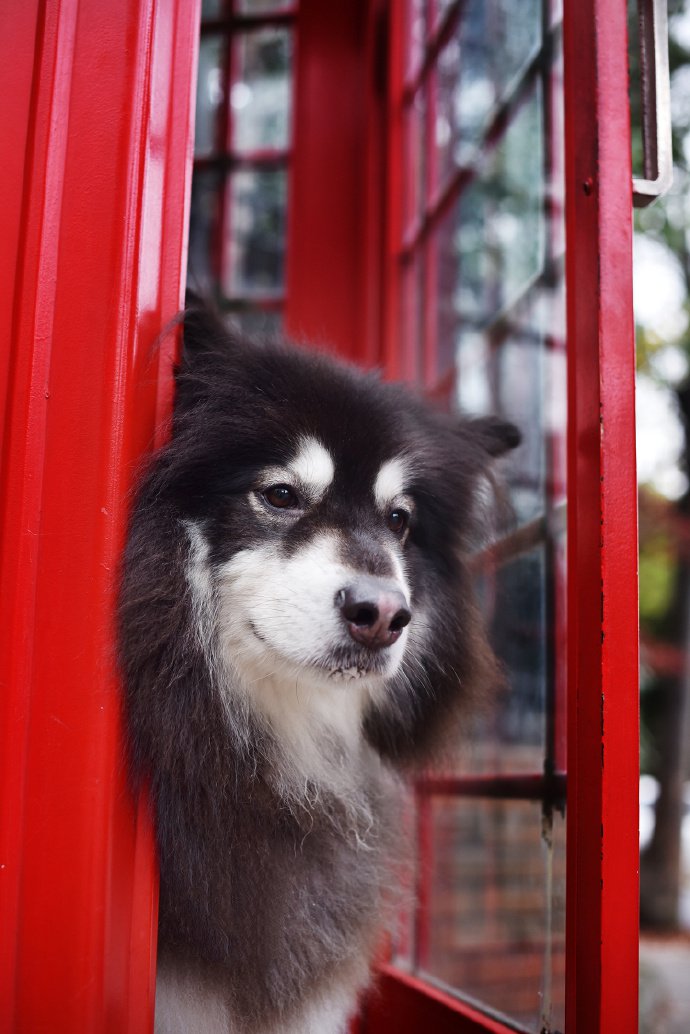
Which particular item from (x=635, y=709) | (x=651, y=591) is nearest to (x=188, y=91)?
(x=635, y=709)

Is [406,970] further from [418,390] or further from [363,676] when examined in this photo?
[418,390]

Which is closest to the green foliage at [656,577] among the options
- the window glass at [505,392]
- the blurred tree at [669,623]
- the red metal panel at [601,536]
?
the blurred tree at [669,623]

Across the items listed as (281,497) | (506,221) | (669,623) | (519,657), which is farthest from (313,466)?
(669,623)

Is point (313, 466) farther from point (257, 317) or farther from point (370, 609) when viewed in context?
point (257, 317)

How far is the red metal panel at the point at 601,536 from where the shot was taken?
1.24m

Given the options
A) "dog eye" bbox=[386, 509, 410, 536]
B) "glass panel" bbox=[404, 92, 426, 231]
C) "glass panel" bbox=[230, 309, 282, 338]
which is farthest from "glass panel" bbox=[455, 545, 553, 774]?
"glass panel" bbox=[230, 309, 282, 338]

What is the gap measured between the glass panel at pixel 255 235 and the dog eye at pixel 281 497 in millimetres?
1726

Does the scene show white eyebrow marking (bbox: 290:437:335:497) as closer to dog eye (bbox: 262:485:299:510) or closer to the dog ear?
dog eye (bbox: 262:485:299:510)

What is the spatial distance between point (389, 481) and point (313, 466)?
0.57 ft

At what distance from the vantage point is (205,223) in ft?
10.2

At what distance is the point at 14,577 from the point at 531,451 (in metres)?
1.40

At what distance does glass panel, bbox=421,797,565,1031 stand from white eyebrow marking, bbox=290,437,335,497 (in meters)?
0.80

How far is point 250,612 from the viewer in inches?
55.3

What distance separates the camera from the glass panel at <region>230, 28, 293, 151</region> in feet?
9.69
